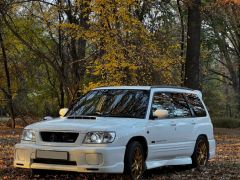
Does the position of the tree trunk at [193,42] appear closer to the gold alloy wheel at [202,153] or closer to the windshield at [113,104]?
the gold alloy wheel at [202,153]

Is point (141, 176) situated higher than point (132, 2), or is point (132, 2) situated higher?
point (132, 2)

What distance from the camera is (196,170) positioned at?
36.2 feet

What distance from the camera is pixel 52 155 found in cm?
847

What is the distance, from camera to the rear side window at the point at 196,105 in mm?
11513

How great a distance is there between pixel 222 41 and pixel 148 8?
18.0m

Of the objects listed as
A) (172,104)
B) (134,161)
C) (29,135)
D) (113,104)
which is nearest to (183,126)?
(172,104)

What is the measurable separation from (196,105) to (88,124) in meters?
3.79

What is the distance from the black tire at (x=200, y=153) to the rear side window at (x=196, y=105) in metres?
0.55

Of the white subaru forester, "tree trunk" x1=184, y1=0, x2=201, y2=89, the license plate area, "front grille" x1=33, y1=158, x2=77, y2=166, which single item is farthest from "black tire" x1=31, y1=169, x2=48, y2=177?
"tree trunk" x1=184, y1=0, x2=201, y2=89

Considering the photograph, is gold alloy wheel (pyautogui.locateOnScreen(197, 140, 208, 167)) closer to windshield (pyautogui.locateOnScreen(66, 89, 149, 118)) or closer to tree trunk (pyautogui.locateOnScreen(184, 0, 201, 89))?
windshield (pyautogui.locateOnScreen(66, 89, 149, 118))

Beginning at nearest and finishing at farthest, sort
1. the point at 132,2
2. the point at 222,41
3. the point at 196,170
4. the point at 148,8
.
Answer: the point at 196,170 < the point at 132,2 < the point at 148,8 < the point at 222,41

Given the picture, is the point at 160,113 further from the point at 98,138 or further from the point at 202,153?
the point at 202,153

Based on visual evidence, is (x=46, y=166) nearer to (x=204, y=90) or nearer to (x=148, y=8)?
(x=148, y=8)

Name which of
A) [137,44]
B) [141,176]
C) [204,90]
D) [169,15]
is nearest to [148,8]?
[169,15]
